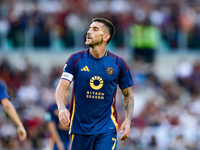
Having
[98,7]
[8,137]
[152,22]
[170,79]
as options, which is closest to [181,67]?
[170,79]

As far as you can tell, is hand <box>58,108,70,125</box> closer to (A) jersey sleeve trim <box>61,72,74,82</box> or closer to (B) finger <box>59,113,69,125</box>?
(B) finger <box>59,113,69,125</box>

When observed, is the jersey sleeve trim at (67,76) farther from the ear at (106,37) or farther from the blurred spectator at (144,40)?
the blurred spectator at (144,40)

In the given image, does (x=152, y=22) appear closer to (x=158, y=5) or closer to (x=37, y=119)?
(x=158, y=5)

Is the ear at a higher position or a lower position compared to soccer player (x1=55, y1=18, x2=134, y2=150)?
higher

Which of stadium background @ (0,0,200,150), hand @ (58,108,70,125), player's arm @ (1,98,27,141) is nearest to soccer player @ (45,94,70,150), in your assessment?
player's arm @ (1,98,27,141)

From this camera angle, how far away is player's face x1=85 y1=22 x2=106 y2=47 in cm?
762

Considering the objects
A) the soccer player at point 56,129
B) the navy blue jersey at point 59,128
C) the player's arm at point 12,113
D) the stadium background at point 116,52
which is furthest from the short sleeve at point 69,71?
the stadium background at point 116,52

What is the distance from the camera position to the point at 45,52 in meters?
20.6

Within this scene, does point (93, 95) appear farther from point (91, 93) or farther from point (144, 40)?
point (144, 40)

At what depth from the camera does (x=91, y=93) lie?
7.54 metres

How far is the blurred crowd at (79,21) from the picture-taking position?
64.5 ft

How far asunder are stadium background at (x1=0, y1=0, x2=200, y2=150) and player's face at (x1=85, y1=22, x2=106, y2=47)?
855 cm

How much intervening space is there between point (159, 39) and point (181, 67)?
1484mm

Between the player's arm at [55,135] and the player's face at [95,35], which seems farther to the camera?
the player's arm at [55,135]
